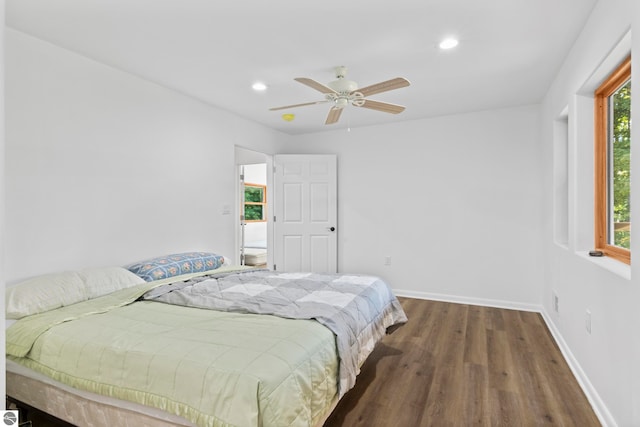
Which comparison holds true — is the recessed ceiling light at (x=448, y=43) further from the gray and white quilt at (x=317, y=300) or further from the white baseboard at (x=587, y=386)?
the white baseboard at (x=587, y=386)

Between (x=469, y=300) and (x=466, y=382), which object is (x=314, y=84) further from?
(x=469, y=300)

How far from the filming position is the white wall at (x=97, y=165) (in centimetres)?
240

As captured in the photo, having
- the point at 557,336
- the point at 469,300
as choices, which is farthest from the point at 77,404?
the point at 469,300

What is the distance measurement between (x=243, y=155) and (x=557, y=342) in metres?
5.20

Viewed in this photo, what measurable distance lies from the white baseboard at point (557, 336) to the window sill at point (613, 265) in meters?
0.79

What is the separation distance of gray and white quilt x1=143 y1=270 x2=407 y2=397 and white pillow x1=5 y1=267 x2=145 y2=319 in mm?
365

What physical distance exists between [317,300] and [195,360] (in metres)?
0.96

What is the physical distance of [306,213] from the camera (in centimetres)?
522

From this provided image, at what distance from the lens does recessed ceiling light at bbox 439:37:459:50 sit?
2.50m

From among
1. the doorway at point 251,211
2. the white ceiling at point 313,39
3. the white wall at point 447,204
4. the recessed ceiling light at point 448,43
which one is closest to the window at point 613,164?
the white ceiling at point 313,39

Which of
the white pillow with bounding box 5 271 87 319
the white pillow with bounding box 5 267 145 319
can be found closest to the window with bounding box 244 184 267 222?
the white pillow with bounding box 5 267 145 319

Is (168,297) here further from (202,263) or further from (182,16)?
(182,16)

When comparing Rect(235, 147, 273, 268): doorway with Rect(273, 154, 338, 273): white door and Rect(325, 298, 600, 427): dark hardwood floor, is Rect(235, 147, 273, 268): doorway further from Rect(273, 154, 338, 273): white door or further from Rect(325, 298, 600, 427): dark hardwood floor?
Rect(325, 298, 600, 427): dark hardwood floor

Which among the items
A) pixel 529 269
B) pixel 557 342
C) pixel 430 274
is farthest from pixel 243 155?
pixel 557 342
